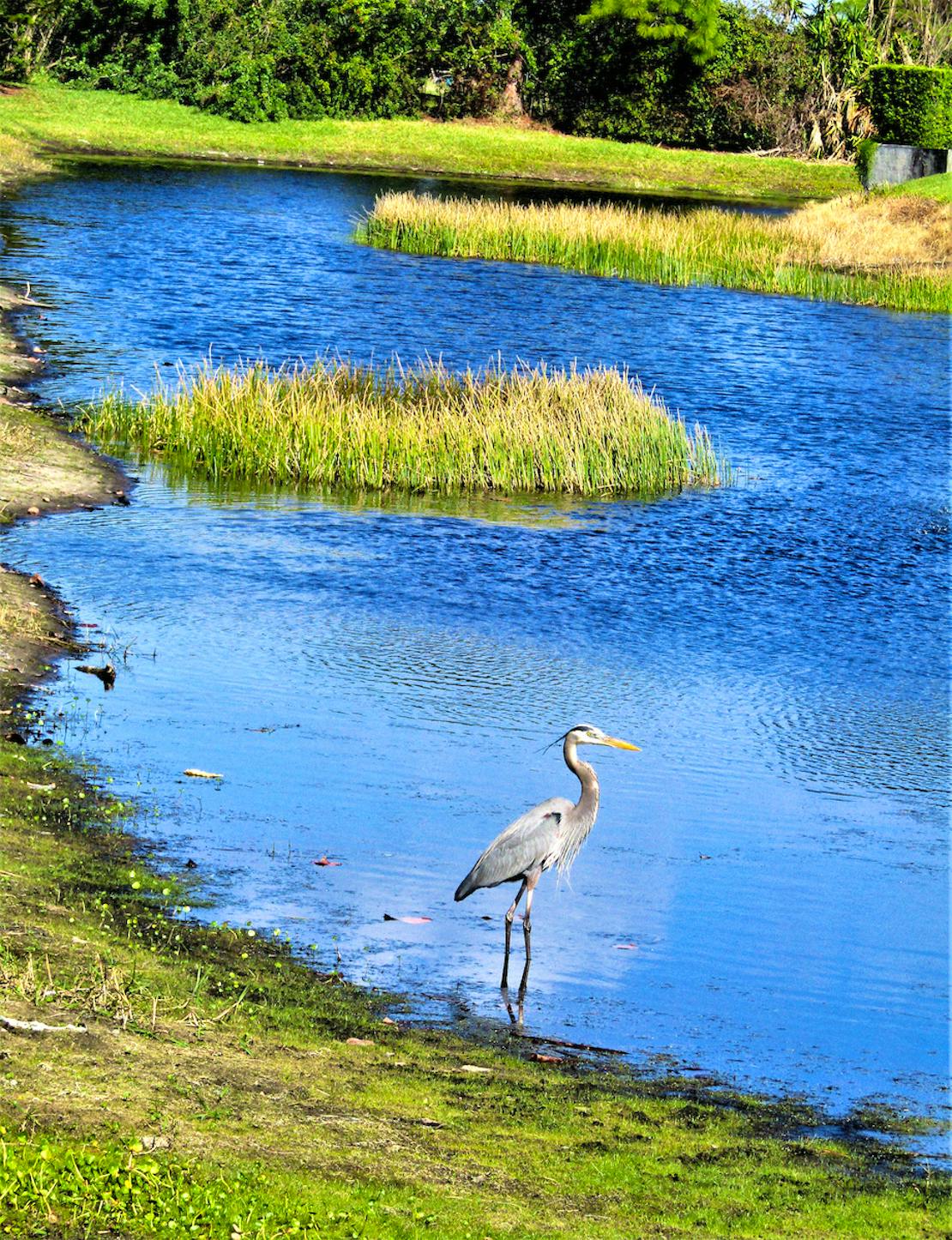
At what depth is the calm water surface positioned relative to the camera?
30.5ft

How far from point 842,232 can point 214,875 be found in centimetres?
4193

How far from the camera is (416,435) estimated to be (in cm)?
2262

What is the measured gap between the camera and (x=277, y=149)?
74875 millimetres

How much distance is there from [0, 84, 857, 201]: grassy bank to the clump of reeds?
46611 mm

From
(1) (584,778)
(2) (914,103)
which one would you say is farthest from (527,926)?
(2) (914,103)

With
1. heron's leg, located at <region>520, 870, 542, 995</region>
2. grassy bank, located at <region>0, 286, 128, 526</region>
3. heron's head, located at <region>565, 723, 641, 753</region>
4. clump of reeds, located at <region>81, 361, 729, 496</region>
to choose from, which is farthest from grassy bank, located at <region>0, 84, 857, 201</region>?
heron's leg, located at <region>520, 870, 542, 995</region>

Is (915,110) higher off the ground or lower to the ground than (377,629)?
higher

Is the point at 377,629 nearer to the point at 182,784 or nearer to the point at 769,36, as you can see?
the point at 182,784

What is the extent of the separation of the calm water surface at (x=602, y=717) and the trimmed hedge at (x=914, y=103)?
2924 cm

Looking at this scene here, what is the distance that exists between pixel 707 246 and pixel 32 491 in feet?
96.6

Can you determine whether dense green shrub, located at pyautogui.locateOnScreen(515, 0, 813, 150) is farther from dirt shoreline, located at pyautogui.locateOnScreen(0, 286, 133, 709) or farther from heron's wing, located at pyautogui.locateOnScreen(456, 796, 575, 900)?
heron's wing, located at pyautogui.locateOnScreen(456, 796, 575, 900)

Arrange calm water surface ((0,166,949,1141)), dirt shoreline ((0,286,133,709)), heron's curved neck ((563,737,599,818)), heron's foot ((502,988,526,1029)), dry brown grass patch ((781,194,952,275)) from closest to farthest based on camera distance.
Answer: heron's foot ((502,988,526,1029)) → calm water surface ((0,166,949,1141)) → heron's curved neck ((563,737,599,818)) → dirt shoreline ((0,286,133,709)) → dry brown grass patch ((781,194,952,275))

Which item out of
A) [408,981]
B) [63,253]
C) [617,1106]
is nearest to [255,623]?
[408,981]

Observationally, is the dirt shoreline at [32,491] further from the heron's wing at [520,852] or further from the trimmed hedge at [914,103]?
the trimmed hedge at [914,103]
